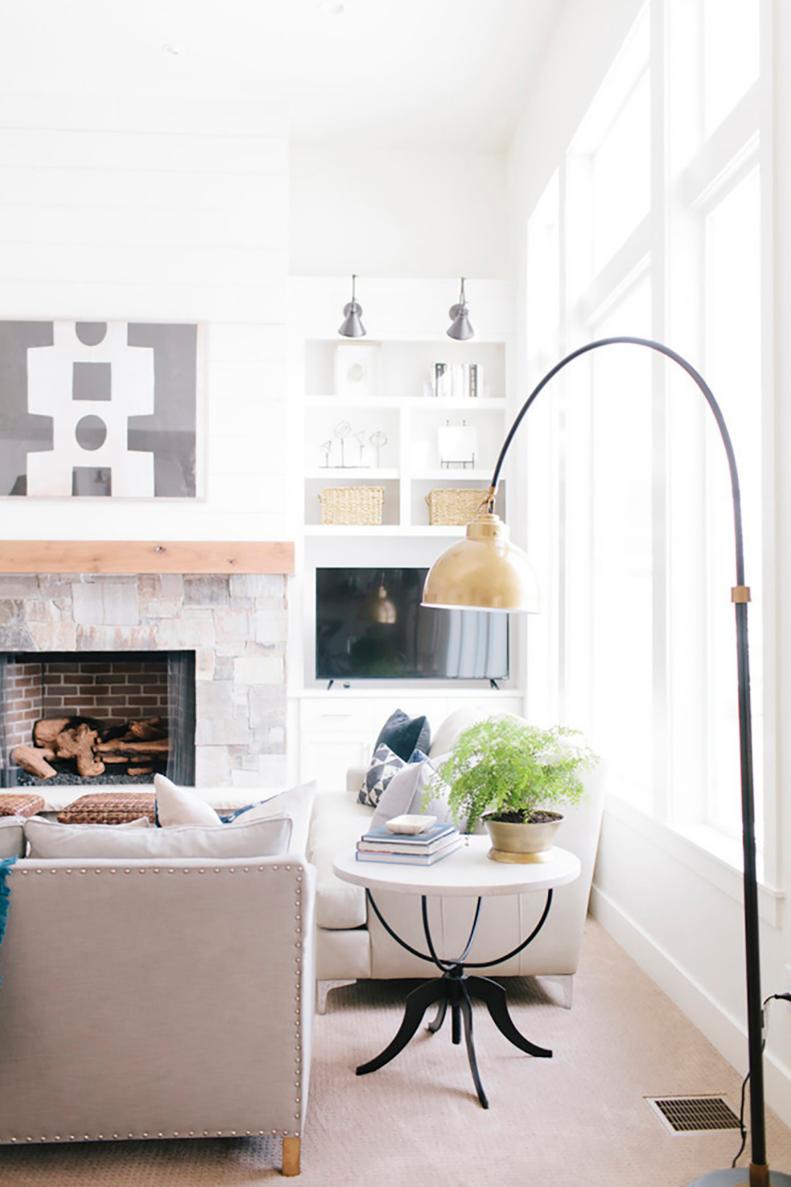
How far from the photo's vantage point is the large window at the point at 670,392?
3.05 m

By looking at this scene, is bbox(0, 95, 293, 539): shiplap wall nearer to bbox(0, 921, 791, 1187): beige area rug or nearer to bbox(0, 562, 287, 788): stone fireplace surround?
bbox(0, 562, 287, 788): stone fireplace surround

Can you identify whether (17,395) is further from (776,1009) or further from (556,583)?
(776,1009)

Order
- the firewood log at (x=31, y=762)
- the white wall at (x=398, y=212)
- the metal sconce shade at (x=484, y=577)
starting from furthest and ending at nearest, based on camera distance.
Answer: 1. the white wall at (x=398, y=212)
2. the firewood log at (x=31, y=762)
3. the metal sconce shade at (x=484, y=577)

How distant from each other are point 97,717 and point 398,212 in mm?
3300

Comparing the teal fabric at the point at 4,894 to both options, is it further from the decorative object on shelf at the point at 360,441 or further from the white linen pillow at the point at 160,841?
the decorative object on shelf at the point at 360,441

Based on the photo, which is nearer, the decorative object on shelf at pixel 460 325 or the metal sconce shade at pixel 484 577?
the metal sconce shade at pixel 484 577

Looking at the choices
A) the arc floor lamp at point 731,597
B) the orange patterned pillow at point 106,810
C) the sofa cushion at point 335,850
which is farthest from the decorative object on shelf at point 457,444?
the arc floor lamp at point 731,597

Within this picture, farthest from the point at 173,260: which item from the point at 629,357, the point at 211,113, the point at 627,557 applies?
the point at 627,557

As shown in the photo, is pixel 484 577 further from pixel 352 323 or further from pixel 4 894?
pixel 352 323

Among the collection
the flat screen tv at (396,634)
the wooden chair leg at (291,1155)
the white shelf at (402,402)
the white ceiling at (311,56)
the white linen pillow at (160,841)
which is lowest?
the wooden chair leg at (291,1155)

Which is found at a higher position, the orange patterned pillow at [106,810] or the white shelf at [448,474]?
the white shelf at [448,474]

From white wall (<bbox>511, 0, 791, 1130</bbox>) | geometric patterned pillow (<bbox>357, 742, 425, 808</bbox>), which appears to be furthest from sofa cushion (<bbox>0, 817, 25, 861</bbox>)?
geometric patterned pillow (<bbox>357, 742, 425, 808</bbox>)

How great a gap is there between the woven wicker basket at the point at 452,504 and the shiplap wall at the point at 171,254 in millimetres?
817

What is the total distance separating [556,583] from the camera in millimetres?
4953
